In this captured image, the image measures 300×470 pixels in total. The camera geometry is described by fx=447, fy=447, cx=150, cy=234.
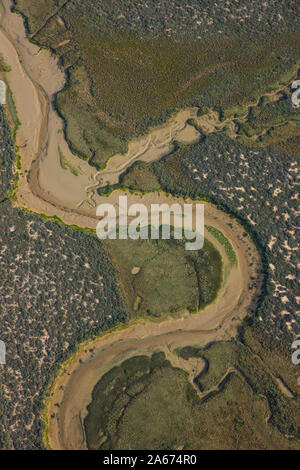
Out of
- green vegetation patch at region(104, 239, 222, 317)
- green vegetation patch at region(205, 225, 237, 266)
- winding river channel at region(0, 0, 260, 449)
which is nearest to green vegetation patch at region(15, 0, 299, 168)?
winding river channel at region(0, 0, 260, 449)

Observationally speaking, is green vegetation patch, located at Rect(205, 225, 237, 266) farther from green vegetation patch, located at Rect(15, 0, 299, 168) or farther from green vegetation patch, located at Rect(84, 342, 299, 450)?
green vegetation patch, located at Rect(15, 0, 299, 168)

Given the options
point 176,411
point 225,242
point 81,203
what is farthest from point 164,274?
point 176,411

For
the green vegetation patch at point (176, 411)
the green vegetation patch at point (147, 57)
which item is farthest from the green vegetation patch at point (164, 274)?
the green vegetation patch at point (147, 57)

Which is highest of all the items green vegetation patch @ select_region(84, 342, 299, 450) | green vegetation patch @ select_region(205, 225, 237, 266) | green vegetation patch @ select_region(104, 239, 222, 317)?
green vegetation patch @ select_region(205, 225, 237, 266)

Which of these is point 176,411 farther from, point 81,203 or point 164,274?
point 81,203

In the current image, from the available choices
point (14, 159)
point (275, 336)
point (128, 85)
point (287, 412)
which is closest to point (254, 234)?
point (275, 336)

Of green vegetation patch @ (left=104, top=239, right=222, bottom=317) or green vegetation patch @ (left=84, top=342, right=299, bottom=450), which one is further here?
A: green vegetation patch @ (left=104, top=239, right=222, bottom=317)

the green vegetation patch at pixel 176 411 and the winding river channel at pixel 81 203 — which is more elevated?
the winding river channel at pixel 81 203

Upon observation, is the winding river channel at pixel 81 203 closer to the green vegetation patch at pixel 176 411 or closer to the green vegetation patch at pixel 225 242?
the green vegetation patch at pixel 225 242

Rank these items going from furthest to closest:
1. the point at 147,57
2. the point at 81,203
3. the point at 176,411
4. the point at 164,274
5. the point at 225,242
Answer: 1. the point at 147,57
2. the point at 81,203
3. the point at 225,242
4. the point at 164,274
5. the point at 176,411

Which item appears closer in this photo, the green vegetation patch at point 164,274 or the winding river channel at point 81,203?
the winding river channel at point 81,203
